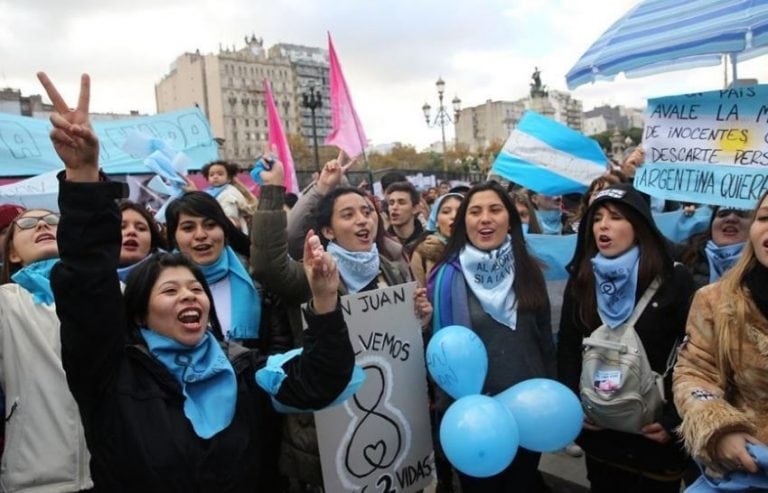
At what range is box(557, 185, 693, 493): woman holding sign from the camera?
95.0 inches

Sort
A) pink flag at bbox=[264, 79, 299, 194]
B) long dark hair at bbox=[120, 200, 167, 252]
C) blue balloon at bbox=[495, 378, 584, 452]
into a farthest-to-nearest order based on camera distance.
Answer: pink flag at bbox=[264, 79, 299, 194] → long dark hair at bbox=[120, 200, 167, 252] → blue balloon at bbox=[495, 378, 584, 452]

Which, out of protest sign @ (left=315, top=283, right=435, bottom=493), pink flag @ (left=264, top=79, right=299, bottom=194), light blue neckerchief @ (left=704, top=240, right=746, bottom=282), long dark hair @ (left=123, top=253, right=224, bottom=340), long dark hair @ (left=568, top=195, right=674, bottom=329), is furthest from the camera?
pink flag @ (left=264, top=79, right=299, bottom=194)

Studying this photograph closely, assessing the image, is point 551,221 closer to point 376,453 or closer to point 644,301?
point 644,301

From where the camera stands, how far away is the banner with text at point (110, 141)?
835 centimetres

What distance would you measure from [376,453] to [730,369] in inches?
56.9

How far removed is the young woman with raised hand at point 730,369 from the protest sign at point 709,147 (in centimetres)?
105

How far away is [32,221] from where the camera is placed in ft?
8.23

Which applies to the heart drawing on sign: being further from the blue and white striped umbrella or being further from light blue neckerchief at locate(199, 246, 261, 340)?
the blue and white striped umbrella

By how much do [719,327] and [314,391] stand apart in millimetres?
1404

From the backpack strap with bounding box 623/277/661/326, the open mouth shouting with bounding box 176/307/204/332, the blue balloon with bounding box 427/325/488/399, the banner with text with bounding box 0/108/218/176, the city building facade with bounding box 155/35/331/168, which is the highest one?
the city building facade with bounding box 155/35/331/168

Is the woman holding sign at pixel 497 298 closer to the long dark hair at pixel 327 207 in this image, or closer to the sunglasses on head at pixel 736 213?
the long dark hair at pixel 327 207

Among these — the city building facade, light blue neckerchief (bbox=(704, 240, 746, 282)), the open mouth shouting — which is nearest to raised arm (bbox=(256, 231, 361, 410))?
the open mouth shouting

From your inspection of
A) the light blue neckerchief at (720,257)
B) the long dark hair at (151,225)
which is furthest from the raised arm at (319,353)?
the light blue neckerchief at (720,257)

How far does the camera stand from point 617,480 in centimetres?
268
